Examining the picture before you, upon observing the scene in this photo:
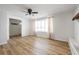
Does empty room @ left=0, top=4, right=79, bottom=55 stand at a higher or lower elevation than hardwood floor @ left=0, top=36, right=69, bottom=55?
higher

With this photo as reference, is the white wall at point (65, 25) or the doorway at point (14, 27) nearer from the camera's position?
the white wall at point (65, 25)

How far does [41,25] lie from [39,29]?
39 centimetres

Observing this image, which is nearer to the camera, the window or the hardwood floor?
the hardwood floor

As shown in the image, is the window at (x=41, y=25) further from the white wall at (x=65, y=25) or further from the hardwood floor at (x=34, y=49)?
the hardwood floor at (x=34, y=49)

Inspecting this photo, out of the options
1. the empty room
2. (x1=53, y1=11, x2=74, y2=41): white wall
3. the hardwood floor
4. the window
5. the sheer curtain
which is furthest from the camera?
the window

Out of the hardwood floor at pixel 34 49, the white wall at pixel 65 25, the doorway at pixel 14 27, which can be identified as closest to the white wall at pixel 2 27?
the hardwood floor at pixel 34 49

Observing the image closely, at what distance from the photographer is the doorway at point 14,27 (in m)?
5.19

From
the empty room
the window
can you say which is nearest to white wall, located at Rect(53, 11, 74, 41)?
the empty room

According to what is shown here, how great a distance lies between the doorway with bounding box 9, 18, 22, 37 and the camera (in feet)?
17.0

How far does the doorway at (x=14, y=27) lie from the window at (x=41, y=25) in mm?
1326

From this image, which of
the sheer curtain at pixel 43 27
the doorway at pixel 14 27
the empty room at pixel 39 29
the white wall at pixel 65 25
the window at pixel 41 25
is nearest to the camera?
the empty room at pixel 39 29

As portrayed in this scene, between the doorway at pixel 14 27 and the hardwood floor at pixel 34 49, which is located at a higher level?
the doorway at pixel 14 27

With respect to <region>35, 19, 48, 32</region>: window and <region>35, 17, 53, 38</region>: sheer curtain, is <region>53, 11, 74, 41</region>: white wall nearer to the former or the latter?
<region>35, 17, 53, 38</region>: sheer curtain
